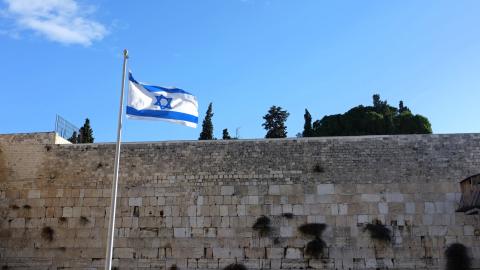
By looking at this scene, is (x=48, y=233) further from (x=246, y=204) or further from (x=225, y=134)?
(x=225, y=134)

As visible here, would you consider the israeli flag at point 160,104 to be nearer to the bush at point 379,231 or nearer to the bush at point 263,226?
the bush at point 263,226

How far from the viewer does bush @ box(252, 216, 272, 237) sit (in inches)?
563

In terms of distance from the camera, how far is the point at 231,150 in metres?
15.1

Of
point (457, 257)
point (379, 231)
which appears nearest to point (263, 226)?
point (379, 231)

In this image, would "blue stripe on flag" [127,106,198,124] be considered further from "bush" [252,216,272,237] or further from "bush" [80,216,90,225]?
"bush" [80,216,90,225]

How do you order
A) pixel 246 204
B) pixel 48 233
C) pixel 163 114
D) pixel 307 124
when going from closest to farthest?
pixel 163 114
pixel 246 204
pixel 48 233
pixel 307 124

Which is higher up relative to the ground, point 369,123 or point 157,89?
point 369,123

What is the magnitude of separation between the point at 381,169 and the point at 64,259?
932cm

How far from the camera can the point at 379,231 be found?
14016 mm

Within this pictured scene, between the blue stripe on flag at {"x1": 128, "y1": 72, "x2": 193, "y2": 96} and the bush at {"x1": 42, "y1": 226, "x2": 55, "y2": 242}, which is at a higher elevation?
the blue stripe on flag at {"x1": 128, "y1": 72, "x2": 193, "y2": 96}

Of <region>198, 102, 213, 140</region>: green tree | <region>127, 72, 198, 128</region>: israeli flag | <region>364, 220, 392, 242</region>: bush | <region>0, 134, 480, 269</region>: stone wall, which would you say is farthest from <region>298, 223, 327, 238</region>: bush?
<region>198, 102, 213, 140</region>: green tree

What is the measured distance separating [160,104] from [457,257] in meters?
8.73

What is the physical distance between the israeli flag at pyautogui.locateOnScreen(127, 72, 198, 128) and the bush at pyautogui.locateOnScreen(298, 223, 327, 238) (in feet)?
14.9

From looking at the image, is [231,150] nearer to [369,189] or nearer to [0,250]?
[369,189]
